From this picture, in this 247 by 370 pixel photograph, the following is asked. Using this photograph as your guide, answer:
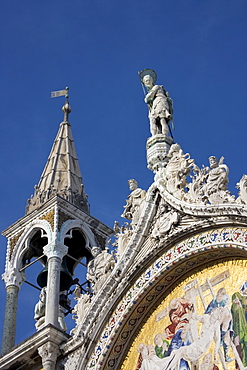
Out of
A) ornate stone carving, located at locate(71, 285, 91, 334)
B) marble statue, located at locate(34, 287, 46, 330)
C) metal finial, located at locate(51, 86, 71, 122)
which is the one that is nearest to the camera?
ornate stone carving, located at locate(71, 285, 91, 334)

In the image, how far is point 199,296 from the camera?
14711 mm

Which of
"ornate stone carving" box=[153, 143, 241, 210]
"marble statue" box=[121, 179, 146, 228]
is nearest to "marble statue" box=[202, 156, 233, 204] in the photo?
"ornate stone carving" box=[153, 143, 241, 210]

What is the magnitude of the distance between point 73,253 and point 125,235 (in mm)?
3550

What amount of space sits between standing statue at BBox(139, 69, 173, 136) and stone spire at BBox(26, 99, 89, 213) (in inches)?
97.4

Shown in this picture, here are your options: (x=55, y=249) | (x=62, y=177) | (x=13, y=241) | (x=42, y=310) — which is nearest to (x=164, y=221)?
(x=55, y=249)

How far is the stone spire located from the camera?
19.1 meters

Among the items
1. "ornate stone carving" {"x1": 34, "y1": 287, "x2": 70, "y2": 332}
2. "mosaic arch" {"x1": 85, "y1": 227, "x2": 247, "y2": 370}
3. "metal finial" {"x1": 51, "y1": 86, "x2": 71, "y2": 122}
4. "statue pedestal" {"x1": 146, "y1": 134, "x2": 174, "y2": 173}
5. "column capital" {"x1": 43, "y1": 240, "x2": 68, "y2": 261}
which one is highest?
"metal finial" {"x1": 51, "y1": 86, "x2": 71, "y2": 122}

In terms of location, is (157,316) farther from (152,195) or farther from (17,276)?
(17,276)

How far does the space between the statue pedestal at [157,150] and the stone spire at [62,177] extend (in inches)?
95.8

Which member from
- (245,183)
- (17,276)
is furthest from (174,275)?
(17,276)

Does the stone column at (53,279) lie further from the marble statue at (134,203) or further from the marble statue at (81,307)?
the marble statue at (134,203)

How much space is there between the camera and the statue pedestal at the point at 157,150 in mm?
16781

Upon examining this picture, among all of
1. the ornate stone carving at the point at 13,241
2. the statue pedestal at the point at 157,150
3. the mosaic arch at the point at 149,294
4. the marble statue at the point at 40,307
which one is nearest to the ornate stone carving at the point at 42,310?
the marble statue at the point at 40,307

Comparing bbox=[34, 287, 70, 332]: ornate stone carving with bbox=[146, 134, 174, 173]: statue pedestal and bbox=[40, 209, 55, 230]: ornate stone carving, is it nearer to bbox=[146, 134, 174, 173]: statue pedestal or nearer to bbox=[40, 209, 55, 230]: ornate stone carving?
bbox=[40, 209, 55, 230]: ornate stone carving
